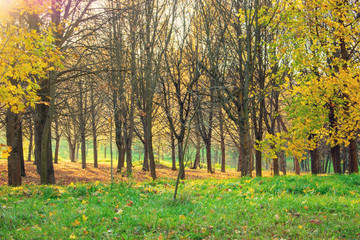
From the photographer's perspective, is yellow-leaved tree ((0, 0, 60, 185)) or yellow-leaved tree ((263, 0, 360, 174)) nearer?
yellow-leaved tree ((0, 0, 60, 185))

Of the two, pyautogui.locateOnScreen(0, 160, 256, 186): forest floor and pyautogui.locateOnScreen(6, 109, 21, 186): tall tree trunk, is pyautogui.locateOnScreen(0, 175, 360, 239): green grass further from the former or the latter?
pyautogui.locateOnScreen(0, 160, 256, 186): forest floor

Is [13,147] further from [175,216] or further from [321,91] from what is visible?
[321,91]

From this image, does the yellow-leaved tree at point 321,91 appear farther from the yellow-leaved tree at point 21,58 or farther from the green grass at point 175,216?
the yellow-leaved tree at point 21,58

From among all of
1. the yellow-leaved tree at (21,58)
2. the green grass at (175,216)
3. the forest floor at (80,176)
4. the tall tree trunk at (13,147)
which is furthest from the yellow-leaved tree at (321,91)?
the tall tree trunk at (13,147)

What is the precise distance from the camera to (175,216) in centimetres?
467

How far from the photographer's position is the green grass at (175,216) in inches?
155

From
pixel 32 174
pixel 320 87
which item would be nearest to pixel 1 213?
pixel 320 87

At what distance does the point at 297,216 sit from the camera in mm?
4672

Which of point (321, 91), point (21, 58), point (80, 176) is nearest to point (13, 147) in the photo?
point (21, 58)

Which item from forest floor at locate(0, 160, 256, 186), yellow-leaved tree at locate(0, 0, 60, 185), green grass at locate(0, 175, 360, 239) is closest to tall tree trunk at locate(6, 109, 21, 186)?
forest floor at locate(0, 160, 256, 186)

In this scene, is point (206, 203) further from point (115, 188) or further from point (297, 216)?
point (115, 188)

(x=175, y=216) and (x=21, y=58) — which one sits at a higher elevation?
(x=21, y=58)

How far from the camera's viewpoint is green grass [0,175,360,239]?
3936 mm

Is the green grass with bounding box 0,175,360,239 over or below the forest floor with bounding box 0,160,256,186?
over
